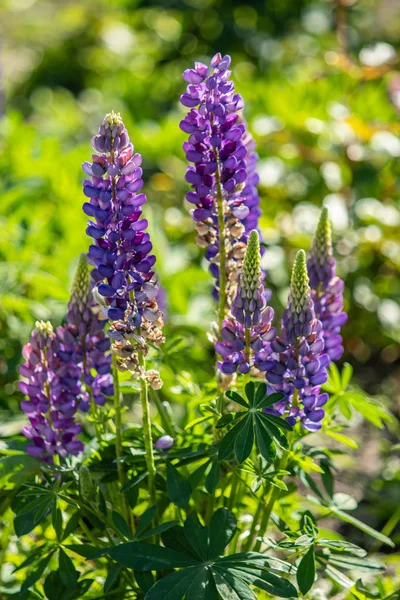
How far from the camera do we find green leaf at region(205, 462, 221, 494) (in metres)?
1.97

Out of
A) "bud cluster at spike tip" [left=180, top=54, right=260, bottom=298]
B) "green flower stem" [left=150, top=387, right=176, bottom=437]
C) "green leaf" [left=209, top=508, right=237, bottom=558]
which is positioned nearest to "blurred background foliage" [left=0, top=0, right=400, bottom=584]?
"green flower stem" [left=150, top=387, right=176, bottom=437]

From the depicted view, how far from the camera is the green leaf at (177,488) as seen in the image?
196cm

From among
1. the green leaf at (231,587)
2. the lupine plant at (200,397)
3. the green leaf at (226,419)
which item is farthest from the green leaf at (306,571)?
the green leaf at (226,419)

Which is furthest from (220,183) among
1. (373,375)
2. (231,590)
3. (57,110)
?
(57,110)

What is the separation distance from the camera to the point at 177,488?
198cm

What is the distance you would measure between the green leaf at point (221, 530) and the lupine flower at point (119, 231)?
1.50ft

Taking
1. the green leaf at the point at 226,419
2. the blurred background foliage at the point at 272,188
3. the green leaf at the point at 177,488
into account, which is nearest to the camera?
the green leaf at the point at 226,419

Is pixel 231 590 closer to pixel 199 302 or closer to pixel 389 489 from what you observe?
pixel 389 489

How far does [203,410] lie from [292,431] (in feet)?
0.76

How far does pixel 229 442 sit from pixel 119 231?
0.53 m

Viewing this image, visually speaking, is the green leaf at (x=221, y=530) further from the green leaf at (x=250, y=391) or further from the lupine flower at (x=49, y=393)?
the lupine flower at (x=49, y=393)

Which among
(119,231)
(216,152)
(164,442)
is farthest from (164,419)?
(216,152)

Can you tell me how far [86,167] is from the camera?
1.81m

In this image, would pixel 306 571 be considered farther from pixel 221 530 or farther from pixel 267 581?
pixel 221 530
